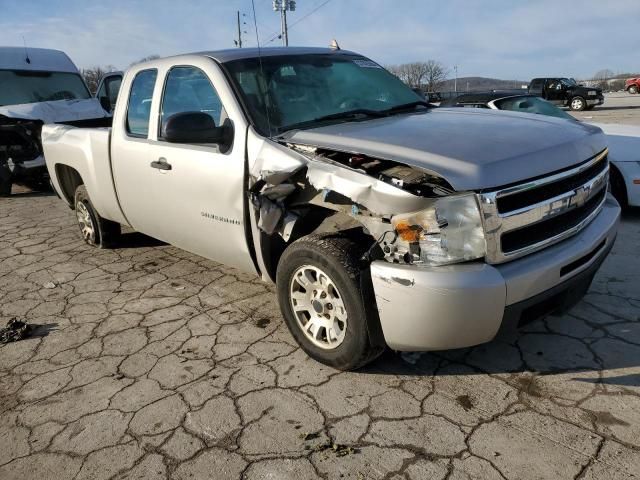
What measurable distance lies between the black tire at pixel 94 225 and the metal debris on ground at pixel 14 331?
5.60 ft

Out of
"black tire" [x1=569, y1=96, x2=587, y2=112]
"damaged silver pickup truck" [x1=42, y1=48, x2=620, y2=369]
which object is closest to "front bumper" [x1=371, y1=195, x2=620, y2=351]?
"damaged silver pickup truck" [x1=42, y1=48, x2=620, y2=369]

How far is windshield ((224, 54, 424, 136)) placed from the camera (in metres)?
3.24

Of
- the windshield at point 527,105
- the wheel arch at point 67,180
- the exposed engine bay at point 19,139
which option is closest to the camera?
the wheel arch at point 67,180

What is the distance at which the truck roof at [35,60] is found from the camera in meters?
9.32

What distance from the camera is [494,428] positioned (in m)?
2.39

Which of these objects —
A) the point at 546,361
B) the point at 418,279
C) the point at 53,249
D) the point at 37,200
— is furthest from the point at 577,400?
the point at 37,200

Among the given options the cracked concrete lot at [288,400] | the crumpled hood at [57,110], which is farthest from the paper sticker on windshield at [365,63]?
the crumpled hood at [57,110]

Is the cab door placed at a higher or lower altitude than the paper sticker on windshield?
lower

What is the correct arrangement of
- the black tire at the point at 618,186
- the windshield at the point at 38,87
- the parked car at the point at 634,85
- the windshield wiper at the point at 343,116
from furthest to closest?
the parked car at the point at 634,85
the windshield at the point at 38,87
the black tire at the point at 618,186
the windshield wiper at the point at 343,116

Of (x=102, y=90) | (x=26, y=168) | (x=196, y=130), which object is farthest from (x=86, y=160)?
(x=102, y=90)

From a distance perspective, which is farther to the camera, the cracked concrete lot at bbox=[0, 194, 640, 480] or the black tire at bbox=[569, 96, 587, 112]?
the black tire at bbox=[569, 96, 587, 112]

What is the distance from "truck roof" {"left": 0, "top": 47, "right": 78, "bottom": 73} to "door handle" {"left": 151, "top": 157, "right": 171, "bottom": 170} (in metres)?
7.50

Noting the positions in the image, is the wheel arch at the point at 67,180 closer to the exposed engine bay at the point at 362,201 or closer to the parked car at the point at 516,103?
the exposed engine bay at the point at 362,201

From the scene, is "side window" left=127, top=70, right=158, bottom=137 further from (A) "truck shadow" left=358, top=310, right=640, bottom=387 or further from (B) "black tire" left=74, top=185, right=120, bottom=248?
(A) "truck shadow" left=358, top=310, right=640, bottom=387
